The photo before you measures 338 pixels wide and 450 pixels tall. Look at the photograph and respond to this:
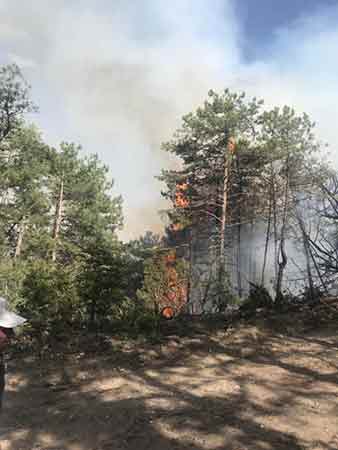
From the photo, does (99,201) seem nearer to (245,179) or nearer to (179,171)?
(179,171)

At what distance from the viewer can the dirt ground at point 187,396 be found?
4.93 meters

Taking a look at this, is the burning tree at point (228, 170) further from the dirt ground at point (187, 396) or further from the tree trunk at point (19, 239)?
the dirt ground at point (187, 396)

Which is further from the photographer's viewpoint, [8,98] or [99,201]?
[99,201]

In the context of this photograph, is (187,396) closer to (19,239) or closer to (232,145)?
(19,239)

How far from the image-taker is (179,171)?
31.9 m

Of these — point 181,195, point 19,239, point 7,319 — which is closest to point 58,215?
point 19,239

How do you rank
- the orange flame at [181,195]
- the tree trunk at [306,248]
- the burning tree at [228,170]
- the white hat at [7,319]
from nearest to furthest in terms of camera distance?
the white hat at [7,319], the tree trunk at [306,248], the burning tree at [228,170], the orange flame at [181,195]

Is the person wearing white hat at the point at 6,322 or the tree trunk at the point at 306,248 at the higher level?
the tree trunk at the point at 306,248

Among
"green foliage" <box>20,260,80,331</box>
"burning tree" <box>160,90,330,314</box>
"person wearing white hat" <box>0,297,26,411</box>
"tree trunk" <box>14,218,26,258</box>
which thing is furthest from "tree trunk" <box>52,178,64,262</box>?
"person wearing white hat" <box>0,297,26,411</box>

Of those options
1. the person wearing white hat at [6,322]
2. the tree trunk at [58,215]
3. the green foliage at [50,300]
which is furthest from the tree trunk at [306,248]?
the tree trunk at [58,215]

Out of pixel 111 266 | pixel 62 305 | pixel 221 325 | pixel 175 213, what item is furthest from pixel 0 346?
pixel 175 213

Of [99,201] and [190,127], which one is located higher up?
[190,127]

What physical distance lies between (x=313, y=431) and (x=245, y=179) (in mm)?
27392

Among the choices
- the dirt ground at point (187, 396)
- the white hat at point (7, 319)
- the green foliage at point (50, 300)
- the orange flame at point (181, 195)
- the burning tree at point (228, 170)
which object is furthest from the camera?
the orange flame at point (181, 195)
